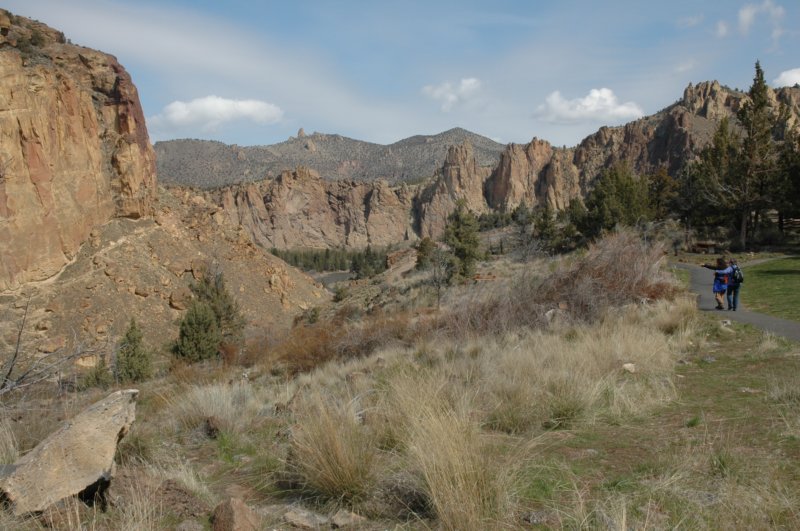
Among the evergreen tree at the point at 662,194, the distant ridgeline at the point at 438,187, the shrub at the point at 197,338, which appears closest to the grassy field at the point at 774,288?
the shrub at the point at 197,338

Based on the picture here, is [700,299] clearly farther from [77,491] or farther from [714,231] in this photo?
[714,231]

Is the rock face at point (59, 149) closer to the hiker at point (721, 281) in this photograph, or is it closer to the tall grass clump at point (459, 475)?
the tall grass clump at point (459, 475)

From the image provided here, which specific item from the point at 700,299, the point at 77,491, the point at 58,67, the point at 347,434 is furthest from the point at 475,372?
the point at 58,67

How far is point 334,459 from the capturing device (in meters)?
3.43

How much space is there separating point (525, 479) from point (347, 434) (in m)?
1.27

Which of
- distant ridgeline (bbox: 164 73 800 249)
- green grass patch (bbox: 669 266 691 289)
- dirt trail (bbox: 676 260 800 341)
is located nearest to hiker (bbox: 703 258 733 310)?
dirt trail (bbox: 676 260 800 341)

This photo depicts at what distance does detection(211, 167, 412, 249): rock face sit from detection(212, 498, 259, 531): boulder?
6283 inches

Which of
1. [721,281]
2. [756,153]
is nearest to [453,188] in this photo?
[756,153]

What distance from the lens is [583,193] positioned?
150000 mm

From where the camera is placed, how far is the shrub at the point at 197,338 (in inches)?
885

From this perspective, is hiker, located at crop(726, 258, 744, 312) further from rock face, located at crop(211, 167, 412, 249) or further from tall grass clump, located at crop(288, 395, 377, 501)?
rock face, located at crop(211, 167, 412, 249)

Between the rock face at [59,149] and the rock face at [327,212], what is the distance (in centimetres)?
11687

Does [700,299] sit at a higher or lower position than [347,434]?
lower

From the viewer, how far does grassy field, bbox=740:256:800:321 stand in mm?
11718
